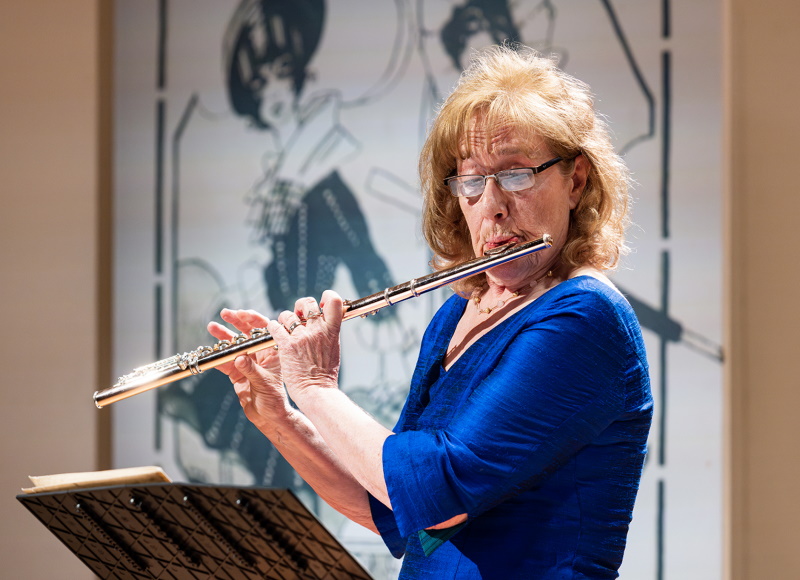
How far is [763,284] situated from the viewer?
9.35 feet

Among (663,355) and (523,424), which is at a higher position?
(523,424)

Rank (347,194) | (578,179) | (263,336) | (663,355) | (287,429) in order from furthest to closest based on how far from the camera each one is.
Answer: (347,194) < (663,355) < (287,429) < (263,336) < (578,179)

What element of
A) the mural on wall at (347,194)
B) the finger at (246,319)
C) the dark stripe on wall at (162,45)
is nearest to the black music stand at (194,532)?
the finger at (246,319)

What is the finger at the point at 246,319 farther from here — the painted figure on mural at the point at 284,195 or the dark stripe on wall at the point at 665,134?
the dark stripe on wall at the point at 665,134

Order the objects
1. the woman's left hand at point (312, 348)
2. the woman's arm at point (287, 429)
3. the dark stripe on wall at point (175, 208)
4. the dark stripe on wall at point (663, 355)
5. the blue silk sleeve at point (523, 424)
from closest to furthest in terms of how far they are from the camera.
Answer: the blue silk sleeve at point (523, 424) < the woman's left hand at point (312, 348) < the woman's arm at point (287, 429) < the dark stripe on wall at point (663, 355) < the dark stripe on wall at point (175, 208)

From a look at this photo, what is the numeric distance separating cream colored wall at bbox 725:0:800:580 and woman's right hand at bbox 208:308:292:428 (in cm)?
167

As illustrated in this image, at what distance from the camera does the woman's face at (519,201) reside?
5.17 ft

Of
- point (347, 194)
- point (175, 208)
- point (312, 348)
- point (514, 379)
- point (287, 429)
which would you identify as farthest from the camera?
point (175, 208)

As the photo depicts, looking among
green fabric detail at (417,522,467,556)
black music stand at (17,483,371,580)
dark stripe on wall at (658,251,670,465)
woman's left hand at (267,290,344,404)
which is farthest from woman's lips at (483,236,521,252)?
dark stripe on wall at (658,251,670,465)

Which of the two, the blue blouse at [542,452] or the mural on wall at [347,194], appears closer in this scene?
the blue blouse at [542,452]

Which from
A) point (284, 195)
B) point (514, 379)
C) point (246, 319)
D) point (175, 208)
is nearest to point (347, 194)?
point (284, 195)

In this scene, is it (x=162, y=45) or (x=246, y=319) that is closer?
(x=246, y=319)

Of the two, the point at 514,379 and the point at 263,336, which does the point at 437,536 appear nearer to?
the point at 514,379

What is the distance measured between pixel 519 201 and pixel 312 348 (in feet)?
1.53
